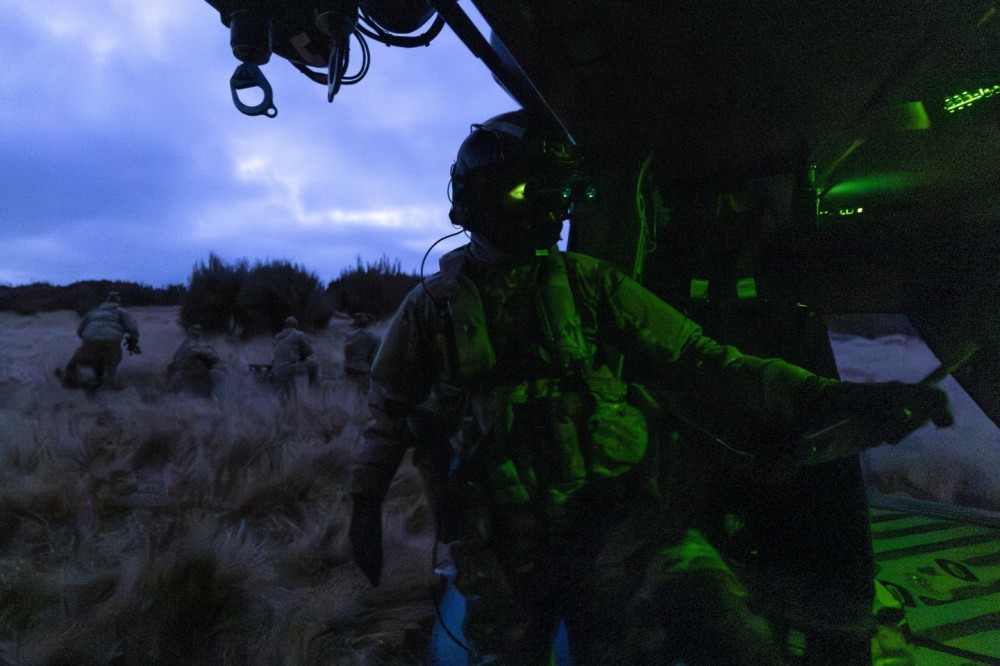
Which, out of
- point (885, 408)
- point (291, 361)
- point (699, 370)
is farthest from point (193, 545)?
point (291, 361)

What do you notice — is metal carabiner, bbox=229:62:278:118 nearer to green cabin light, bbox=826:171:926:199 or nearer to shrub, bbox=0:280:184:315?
green cabin light, bbox=826:171:926:199

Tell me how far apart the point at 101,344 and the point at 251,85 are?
6.77 metres

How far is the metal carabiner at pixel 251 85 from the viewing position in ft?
5.10

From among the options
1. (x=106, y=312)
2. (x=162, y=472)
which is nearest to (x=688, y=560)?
(x=162, y=472)

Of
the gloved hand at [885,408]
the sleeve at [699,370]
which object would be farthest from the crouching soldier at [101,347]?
the gloved hand at [885,408]

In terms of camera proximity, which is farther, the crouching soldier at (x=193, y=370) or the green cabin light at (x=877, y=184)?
the crouching soldier at (x=193, y=370)

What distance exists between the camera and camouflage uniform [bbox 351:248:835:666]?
1.59 meters

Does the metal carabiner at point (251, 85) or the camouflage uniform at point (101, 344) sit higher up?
the metal carabiner at point (251, 85)

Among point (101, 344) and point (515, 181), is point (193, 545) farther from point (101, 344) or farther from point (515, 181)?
point (101, 344)

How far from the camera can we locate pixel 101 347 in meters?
6.73

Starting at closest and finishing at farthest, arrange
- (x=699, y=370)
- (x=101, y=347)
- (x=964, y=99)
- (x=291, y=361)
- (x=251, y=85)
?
(x=251, y=85)
(x=699, y=370)
(x=964, y=99)
(x=101, y=347)
(x=291, y=361)

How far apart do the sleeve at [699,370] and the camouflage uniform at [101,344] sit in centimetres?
699

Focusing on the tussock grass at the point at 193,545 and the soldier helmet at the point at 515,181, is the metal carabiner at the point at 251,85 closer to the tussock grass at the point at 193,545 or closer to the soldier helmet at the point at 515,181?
the soldier helmet at the point at 515,181

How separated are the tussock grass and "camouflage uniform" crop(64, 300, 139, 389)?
245 centimetres
